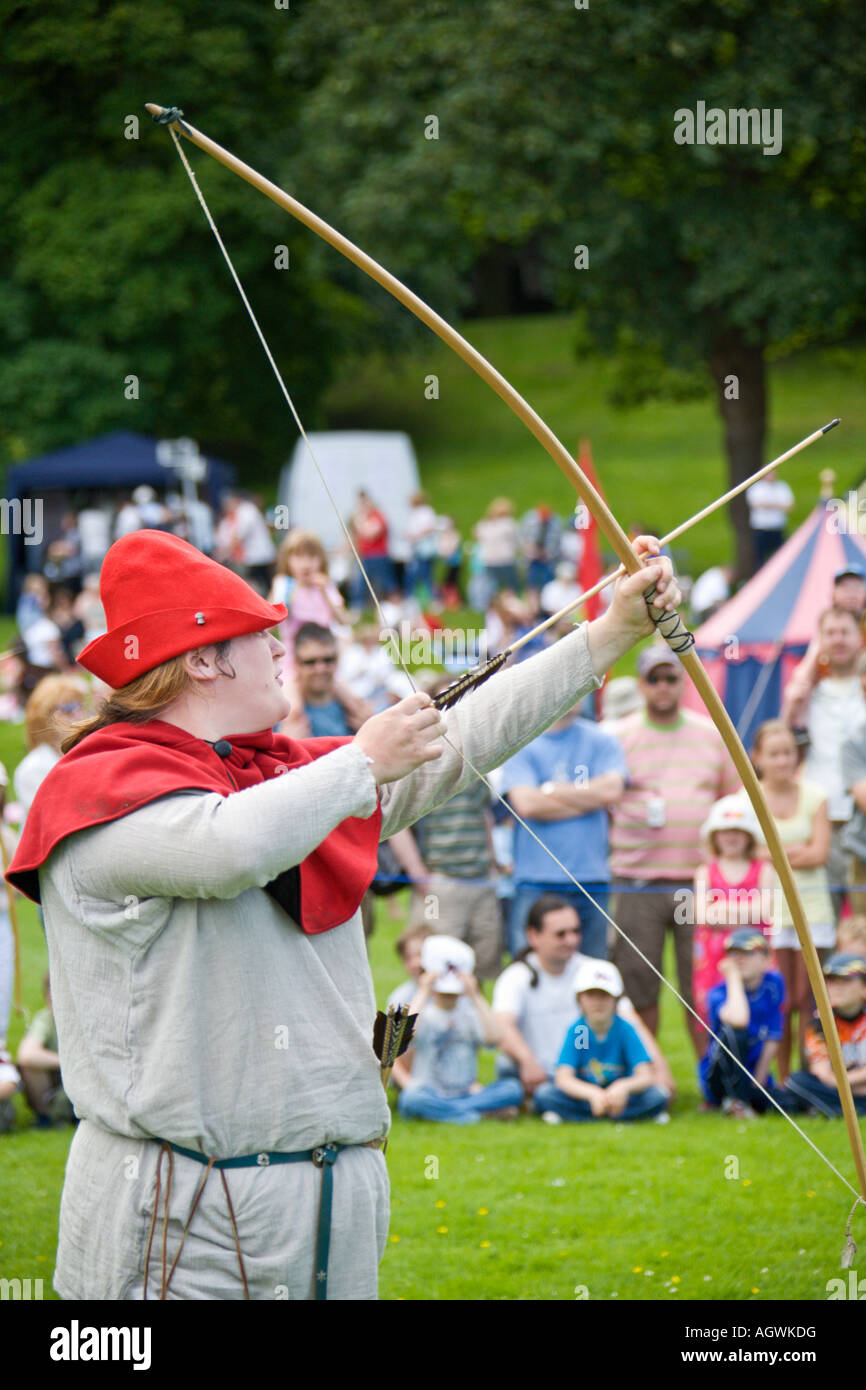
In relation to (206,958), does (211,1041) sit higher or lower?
lower

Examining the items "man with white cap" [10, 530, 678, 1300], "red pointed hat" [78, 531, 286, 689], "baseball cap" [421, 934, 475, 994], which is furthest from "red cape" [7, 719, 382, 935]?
"baseball cap" [421, 934, 475, 994]

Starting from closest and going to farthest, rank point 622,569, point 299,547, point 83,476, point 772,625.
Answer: point 622,569 < point 299,547 < point 772,625 < point 83,476

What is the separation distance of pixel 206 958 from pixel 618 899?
4.57m

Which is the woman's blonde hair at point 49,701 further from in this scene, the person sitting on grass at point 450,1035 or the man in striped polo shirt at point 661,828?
the man in striped polo shirt at point 661,828

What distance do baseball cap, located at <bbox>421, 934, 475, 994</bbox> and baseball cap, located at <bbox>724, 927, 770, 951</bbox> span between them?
1.00 meters

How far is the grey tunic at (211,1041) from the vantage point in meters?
2.25

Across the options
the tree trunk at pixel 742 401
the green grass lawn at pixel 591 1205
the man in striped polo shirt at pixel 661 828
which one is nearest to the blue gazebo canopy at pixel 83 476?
the tree trunk at pixel 742 401

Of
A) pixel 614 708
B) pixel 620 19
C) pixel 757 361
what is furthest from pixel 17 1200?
pixel 757 361

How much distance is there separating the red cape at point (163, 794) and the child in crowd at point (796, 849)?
167 inches

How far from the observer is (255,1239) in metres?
2.39

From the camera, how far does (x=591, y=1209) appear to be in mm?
4984

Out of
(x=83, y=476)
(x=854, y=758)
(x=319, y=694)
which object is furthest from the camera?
(x=83, y=476)

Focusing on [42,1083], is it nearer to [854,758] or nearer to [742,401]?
[854,758]

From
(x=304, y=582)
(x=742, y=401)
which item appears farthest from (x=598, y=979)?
(x=742, y=401)
